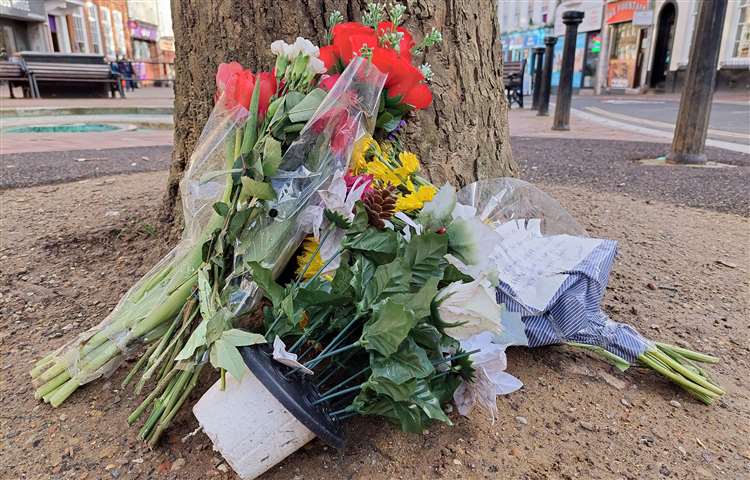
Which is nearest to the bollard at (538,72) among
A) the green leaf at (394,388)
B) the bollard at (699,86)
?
the bollard at (699,86)

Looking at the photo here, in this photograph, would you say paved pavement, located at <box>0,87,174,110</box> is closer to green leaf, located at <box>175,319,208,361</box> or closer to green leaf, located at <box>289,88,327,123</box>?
green leaf, located at <box>289,88,327,123</box>

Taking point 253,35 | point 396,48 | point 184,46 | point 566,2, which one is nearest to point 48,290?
point 184,46

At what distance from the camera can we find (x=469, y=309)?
0.94 meters

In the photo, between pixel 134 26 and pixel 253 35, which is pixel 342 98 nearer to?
pixel 253 35

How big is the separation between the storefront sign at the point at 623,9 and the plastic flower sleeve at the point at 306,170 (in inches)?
982

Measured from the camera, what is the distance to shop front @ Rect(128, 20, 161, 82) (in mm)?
31866

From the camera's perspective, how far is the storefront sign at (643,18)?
826 inches

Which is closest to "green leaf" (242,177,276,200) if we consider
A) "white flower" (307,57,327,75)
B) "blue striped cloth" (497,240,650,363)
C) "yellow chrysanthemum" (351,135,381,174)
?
"yellow chrysanthemum" (351,135,381,174)

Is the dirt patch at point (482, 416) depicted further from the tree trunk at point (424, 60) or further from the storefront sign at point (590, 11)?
the storefront sign at point (590, 11)

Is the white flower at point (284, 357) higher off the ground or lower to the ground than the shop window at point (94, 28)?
lower

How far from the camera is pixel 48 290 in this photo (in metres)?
1.94

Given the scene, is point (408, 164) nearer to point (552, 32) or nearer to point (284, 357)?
point (284, 357)

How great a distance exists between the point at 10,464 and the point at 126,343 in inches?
13.3

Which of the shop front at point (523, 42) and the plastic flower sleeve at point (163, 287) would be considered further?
the shop front at point (523, 42)
